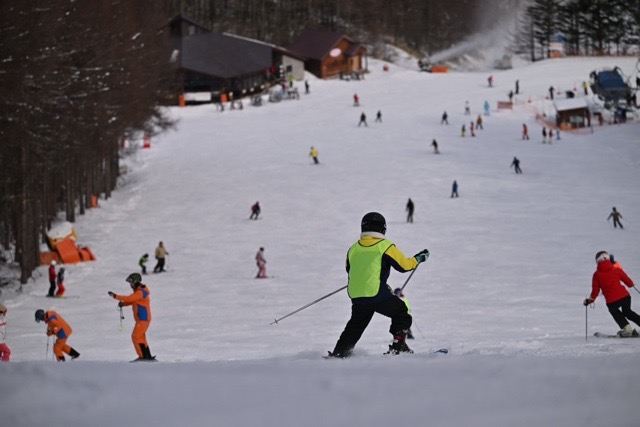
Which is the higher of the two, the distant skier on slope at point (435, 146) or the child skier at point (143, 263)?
the distant skier on slope at point (435, 146)

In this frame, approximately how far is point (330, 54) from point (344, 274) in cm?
6949

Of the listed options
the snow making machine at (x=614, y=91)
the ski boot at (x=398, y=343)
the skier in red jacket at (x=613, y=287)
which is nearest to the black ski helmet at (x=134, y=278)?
the ski boot at (x=398, y=343)

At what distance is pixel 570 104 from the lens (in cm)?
6581

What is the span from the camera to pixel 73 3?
36719 mm

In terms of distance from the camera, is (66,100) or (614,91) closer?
(66,100)

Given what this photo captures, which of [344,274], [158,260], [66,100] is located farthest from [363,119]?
[344,274]

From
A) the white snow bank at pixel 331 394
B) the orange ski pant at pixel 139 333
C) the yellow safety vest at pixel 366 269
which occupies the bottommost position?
the orange ski pant at pixel 139 333

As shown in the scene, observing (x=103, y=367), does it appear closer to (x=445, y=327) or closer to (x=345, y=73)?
(x=445, y=327)

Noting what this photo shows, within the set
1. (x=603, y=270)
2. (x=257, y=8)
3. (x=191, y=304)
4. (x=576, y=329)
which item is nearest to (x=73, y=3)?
(x=191, y=304)

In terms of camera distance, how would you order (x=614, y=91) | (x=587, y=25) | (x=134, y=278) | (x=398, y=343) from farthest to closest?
1. (x=587, y=25)
2. (x=614, y=91)
3. (x=134, y=278)
4. (x=398, y=343)

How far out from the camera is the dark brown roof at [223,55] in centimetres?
8562

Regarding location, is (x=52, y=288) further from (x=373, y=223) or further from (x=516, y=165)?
(x=516, y=165)

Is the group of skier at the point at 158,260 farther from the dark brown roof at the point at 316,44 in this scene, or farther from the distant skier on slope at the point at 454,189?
the dark brown roof at the point at 316,44

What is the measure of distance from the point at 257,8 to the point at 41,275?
327ft
